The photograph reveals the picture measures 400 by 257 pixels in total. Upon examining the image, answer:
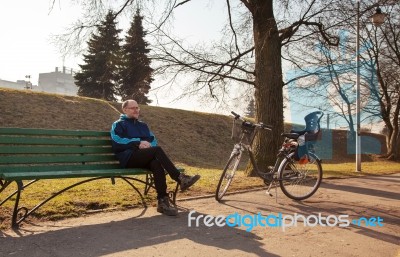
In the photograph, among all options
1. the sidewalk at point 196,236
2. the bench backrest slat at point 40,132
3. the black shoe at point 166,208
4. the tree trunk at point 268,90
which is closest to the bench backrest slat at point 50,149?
the bench backrest slat at point 40,132

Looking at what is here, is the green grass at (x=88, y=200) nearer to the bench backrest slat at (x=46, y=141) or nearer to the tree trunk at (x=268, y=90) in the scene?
the bench backrest slat at (x=46, y=141)

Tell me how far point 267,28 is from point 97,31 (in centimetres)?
424

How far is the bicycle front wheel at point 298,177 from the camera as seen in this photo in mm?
6164

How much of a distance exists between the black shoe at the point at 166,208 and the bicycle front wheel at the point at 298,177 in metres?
1.91

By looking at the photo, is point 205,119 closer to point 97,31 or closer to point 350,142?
point 350,142

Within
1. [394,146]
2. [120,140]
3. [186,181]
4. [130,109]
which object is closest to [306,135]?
[186,181]

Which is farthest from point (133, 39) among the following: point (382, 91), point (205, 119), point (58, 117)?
point (382, 91)

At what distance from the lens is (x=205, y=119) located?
90.7 feet

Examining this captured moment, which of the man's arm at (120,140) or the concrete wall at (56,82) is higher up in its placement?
the concrete wall at (56,82)

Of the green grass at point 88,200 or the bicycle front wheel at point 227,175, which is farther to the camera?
the bicycle front wheel at point 227,175

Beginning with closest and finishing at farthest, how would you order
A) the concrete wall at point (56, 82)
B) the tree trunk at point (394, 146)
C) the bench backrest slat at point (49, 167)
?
the bench backrest slat at point (49, 167) < the tree trunk at point (394, 146) < the concrete wall at point (56, 82)

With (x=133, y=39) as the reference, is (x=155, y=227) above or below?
below

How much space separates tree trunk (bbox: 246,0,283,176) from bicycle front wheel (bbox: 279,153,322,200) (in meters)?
2.31

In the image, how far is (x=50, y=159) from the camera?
513 cm
